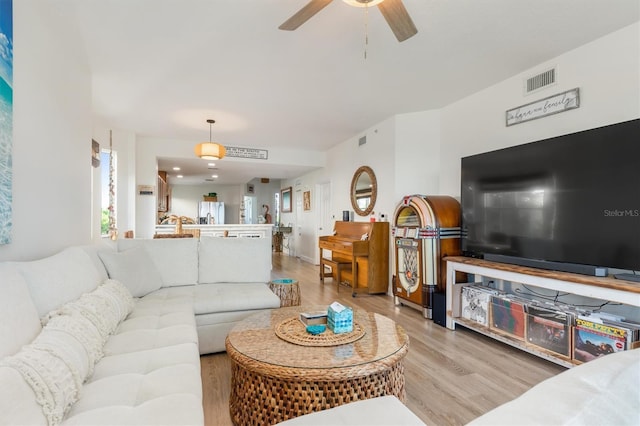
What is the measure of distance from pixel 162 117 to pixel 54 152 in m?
2.75

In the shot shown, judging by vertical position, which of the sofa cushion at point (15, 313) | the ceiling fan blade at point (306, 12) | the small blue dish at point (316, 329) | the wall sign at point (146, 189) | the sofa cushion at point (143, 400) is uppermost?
the ceiling fan blade at point (306, 12)

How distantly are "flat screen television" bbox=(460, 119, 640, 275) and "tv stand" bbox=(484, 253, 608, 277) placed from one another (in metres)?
0.02

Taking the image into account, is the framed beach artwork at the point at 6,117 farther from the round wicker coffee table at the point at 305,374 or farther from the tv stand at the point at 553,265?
the tv stand at the point at 553,265

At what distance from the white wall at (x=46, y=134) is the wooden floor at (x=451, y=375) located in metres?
1.38

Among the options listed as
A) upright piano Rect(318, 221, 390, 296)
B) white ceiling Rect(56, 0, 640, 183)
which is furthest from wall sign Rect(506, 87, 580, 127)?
upright piano Rect(318, 221, 390, 296)

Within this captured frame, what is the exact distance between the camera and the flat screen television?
2.14 m

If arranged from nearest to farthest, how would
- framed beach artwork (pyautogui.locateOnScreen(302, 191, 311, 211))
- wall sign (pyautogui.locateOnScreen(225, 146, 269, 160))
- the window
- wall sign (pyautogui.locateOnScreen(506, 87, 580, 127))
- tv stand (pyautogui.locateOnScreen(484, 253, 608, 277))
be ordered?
tv stand (pyautogui.locateOnScreen(484, 253, 608, 277)), wall sign (pyautogui.locateOnScreen(506, 87, 580, 127)), the window, wall sign (pyautogui.locateOnScreen(225, 146, 269, 160)), framed beach artwork (pyautogui.locateOnScreen(302, 191, 311, 211))

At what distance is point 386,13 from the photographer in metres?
1.83

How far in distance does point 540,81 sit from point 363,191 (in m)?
2.95

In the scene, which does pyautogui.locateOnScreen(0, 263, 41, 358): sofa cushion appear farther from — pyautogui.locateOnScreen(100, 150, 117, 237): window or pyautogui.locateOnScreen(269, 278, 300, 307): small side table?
pyautogui.locateOnScreen(100, 150, 117, 237): window

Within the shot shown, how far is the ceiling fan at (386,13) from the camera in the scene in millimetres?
1750

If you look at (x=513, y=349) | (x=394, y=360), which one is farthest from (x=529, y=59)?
(x=394, y=360)

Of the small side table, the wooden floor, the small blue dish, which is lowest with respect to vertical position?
the wooden floor

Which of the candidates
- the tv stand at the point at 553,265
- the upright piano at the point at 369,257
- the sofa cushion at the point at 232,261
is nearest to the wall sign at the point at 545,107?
the tv stand at the point at 553,265
